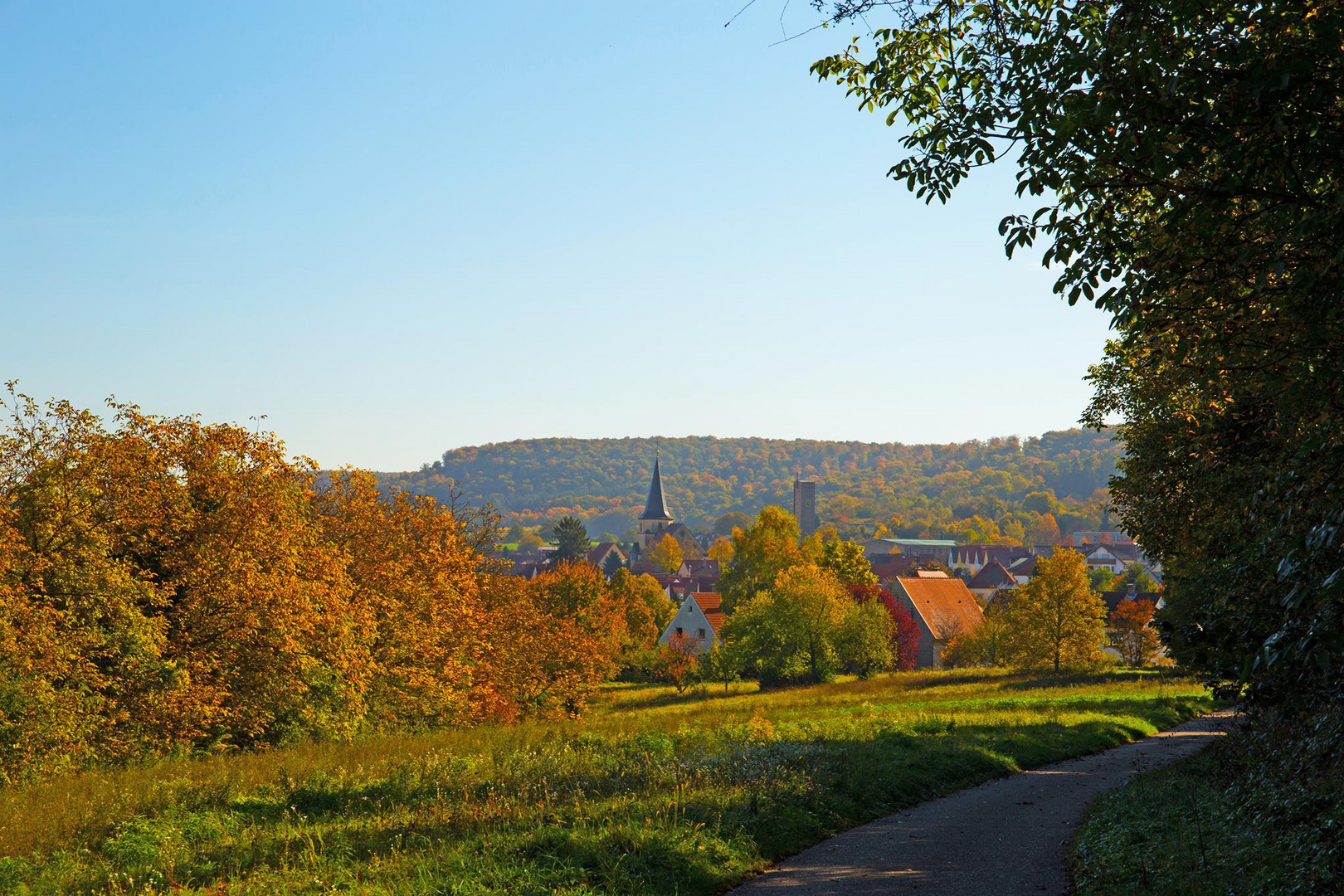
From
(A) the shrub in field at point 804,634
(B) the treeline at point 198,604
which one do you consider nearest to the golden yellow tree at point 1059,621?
(A) the shrub in field at point 804,634

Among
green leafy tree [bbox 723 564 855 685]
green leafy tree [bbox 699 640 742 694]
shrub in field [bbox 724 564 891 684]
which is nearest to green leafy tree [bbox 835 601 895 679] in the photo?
shrub in field [bbox 724 564 891 684]

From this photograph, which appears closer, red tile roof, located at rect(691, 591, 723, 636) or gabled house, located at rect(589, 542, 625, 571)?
red tile roof, located at rect(691, 591, 723, 636)

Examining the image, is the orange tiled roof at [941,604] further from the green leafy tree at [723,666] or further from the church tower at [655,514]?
the church tower at [655,514]

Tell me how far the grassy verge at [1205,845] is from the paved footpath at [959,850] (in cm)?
44

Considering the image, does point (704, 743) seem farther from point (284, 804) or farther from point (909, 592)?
point (909, 592)

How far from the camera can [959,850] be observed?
10.9 m

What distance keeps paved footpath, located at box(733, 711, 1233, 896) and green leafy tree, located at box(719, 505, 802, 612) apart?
6156cm

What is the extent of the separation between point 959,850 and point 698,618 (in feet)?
249

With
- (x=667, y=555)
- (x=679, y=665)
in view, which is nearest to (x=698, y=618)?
(x=679, y=665)

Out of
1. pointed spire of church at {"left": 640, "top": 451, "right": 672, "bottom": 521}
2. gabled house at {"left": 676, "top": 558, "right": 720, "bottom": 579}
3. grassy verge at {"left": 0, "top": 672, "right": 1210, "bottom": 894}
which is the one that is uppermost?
pointed spire of church at {"left": 640, "top": 451, "right": 672, "bottom": 521}

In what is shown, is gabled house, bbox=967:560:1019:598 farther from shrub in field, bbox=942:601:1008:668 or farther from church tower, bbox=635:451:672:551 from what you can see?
church tower, bbox=635:451:672:551

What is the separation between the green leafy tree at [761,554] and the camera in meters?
78.4

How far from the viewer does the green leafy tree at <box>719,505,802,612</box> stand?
78.4 metres

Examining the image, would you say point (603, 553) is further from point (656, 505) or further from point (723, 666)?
point (723, 666)
